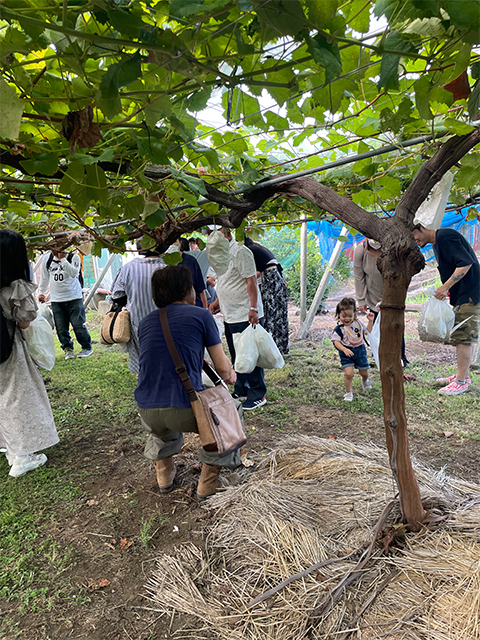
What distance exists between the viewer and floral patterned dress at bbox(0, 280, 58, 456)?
2990 millimetres

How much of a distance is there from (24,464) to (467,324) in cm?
444

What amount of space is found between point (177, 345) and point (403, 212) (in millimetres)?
1406

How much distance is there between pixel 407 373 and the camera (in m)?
5.29

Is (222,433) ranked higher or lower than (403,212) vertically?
lower

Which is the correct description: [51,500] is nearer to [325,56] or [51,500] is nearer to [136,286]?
[136,286]

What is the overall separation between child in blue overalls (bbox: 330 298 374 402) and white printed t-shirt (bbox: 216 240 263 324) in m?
1.05

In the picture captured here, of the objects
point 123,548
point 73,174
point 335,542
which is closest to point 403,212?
point 73,174

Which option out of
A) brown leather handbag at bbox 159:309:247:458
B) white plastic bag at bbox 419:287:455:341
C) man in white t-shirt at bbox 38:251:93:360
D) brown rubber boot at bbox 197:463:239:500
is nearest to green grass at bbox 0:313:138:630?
brown rubber boot at bbox 197:463:239:500

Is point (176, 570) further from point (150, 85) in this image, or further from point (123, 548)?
point (150, 85)

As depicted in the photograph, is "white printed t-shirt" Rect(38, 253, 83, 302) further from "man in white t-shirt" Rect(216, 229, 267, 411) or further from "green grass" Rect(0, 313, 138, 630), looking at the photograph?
"man in white t-shirt" Rect(216, 229, 267, 411)

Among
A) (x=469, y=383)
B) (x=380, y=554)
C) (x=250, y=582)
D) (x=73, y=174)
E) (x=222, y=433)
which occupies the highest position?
(x=73, y=174)

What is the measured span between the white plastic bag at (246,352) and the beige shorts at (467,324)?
7.20 ft

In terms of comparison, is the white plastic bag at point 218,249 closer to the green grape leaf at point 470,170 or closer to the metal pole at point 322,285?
the green grape leaf at point 470,170

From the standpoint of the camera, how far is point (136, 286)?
11.3ft
